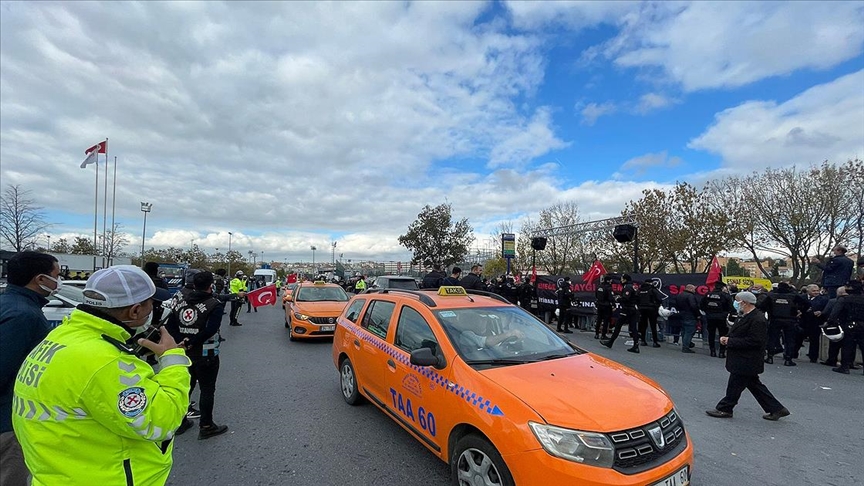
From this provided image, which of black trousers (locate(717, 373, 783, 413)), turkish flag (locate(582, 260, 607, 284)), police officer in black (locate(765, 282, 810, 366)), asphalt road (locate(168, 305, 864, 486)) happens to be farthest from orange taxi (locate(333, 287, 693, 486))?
turkish flag (locate(582, 260, 607, 284))

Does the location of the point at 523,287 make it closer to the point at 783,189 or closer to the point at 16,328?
the point at 16,328

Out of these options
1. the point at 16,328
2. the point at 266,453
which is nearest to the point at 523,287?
the point at 266,453

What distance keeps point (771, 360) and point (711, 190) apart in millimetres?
24779

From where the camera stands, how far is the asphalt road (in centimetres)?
378

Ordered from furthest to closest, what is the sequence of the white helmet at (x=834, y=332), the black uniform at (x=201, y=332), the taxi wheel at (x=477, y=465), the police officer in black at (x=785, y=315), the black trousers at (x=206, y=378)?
the police officer in black at (x=785, y=315) < the white helmet at (x=834, y=332) < the black trousers at (x=206, y=378) < the black uniform at (x=201, y=332) < the taxi wheel at (x=477, y=465)

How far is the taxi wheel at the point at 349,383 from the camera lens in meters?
5.45

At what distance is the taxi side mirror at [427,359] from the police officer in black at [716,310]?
29.0 ft

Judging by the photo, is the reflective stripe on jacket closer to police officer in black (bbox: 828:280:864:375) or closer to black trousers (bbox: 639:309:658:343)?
black trousers (bbox: 639:309:658:343)

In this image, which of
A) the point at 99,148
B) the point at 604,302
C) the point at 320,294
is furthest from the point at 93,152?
the point at 604,302

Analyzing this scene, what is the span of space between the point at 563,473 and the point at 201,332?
12.5ft

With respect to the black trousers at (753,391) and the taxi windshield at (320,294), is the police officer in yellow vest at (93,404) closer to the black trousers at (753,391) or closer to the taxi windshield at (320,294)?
the black trousers at (753,391)

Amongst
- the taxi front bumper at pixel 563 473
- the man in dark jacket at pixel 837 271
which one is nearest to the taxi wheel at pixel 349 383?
the taxi front bumper at pixel 563 473

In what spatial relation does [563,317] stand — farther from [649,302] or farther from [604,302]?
[649,302]

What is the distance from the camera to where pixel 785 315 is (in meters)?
9.04
